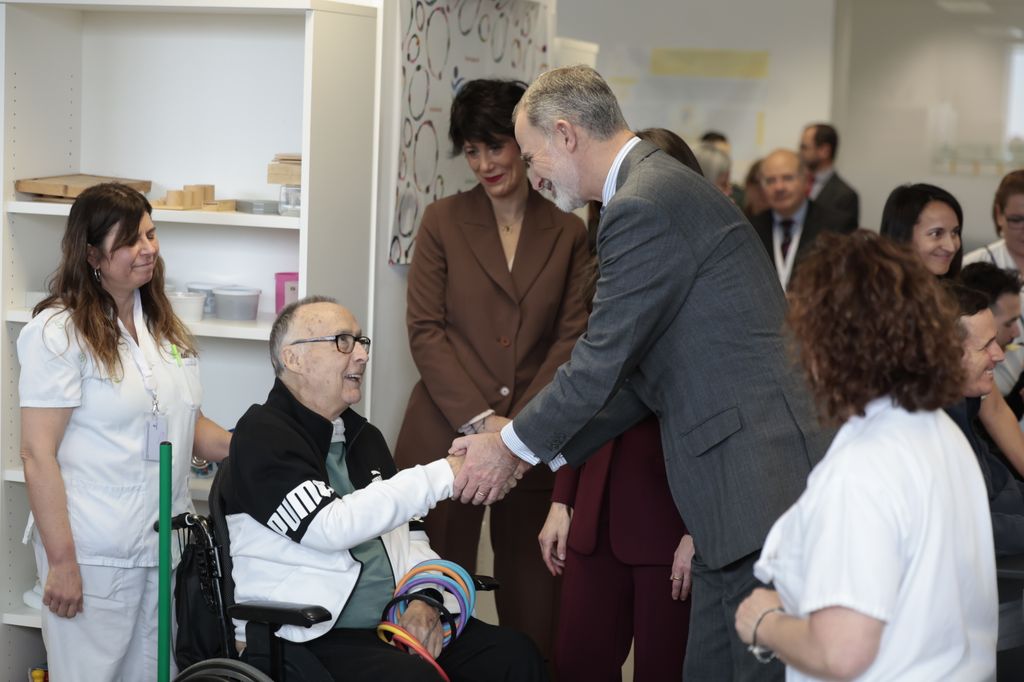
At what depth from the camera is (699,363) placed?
231cm

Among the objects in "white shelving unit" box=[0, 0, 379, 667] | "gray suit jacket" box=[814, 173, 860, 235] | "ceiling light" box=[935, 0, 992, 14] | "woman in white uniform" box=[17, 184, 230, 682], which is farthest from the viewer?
"ceiling light" box=[935, 0, 992, 14]

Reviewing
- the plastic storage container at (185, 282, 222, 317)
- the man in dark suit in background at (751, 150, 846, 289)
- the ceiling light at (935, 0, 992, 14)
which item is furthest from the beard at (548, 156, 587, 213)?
the ceiling light at (935, 0, 992, 14)

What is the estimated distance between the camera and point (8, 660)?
3584mm

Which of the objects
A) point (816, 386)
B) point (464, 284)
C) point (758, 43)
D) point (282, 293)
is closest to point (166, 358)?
point (282, 293)

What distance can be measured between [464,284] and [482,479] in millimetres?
983

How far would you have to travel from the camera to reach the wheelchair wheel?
242 cm

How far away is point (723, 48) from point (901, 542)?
25.6 ft

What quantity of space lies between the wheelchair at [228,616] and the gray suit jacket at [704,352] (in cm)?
71

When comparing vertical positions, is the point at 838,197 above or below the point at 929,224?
above

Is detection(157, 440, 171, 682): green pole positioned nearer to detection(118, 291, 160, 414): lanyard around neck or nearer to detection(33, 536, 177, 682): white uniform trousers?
detection(33, 536, 177, 682): white uniform trousers

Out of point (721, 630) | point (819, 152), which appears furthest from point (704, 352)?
point (819, 152)

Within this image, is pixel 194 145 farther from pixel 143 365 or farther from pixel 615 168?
pixel 615 168

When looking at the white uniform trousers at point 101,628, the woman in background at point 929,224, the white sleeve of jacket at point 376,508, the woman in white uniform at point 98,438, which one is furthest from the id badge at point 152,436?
the woman in background at point 929,224

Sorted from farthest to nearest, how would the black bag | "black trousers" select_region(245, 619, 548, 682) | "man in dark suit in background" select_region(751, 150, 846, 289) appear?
"man in dark suit in background" select_region(751, 150, 846, 289) < the black bag < "black trousers" select_region(245, 619, 548, 682)
